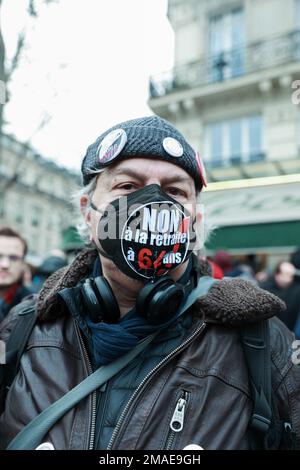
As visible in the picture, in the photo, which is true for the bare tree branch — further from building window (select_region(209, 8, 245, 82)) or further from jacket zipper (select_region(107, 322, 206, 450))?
jacket zipper (select_region(107, 322, 206, 450))

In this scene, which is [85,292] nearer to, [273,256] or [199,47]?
[273,256]

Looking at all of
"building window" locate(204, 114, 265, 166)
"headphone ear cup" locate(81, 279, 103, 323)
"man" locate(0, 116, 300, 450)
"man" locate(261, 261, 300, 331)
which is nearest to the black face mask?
"man" locate(0, 116, 300, 450)

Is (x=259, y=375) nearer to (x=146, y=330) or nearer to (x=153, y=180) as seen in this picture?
(x=146, y=330)

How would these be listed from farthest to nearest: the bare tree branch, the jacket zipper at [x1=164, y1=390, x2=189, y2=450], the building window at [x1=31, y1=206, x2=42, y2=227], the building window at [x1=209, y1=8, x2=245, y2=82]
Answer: the building window at [x1=31, y1=206, x2=42, y2=227], the building window at [x1=209, y1=8, x2=245, y2=82], the bare tree branch, the jacket zipper at [x1=164, y1=390, x2=189, y2=450]

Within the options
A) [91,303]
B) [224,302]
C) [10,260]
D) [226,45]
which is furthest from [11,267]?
[226,45]

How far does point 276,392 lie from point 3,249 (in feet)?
7.62

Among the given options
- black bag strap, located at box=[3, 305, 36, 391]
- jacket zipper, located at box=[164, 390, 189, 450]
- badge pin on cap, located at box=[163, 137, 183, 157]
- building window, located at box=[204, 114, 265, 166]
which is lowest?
jacket zipper, located at box=[164, 390, 189, 450]

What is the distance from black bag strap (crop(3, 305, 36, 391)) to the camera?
1352 mm

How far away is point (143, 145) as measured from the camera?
1372 mm

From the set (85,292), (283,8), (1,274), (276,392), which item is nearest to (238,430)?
(276,392)

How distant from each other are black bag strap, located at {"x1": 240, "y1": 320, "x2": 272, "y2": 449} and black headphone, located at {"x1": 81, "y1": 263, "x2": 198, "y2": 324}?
0.81 feet

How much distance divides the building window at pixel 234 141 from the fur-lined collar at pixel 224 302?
8.37 metres

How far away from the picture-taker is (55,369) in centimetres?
126

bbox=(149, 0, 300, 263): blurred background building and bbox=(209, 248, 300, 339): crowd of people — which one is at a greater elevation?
bbox=(149, 0, 300, 263): blurred background building
